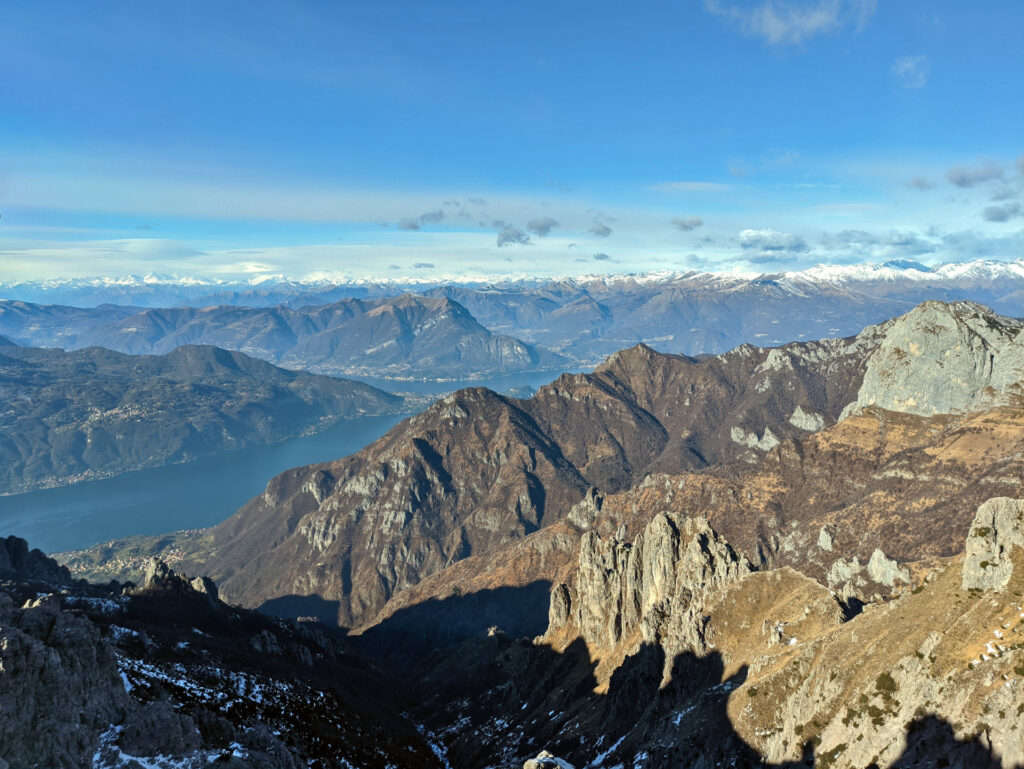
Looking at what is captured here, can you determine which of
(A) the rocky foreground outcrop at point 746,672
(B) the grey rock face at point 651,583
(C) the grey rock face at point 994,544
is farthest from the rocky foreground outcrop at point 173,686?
(C) the grey rock face at point 994,544

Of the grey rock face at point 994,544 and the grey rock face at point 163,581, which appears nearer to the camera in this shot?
the grey rock face at point 994,544

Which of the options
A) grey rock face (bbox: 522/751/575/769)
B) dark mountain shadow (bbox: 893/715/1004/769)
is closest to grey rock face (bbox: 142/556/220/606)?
grey rock face (bbox: 522/751/575/769)

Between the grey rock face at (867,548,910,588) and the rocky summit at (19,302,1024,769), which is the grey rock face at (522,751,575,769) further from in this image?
the grey rock face at (867,548,910,588)

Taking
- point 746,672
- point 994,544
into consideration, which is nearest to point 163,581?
point 746,672

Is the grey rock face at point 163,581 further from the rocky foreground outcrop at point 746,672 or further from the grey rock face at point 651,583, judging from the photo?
the grey rock face at point 651,583

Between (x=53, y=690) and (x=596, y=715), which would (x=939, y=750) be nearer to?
(x=596, y=715)

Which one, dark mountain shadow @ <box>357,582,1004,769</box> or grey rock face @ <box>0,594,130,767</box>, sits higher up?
grey rock face @ <box>0,594,130,767</box>

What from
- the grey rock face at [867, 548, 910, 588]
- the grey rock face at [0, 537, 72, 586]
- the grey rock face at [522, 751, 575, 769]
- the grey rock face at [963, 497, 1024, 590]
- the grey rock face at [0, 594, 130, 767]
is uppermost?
the grey rock face at [963, 497, 1024, 590]
